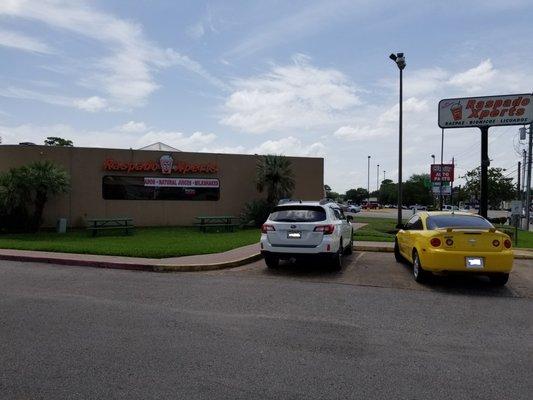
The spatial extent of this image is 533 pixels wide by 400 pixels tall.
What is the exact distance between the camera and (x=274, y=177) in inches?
963

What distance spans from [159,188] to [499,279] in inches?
685

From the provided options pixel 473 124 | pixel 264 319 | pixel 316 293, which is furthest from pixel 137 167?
pixel 264 319

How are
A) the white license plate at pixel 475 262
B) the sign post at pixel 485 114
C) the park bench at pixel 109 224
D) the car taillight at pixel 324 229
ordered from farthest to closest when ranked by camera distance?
1. the park bench at pixel 109 224
2. the sign post at pixel 485 114
3. the car taillight at pixel 324 229
4. the white license plate at pixel 475 262

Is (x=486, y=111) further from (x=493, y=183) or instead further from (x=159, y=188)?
(x=493, y=183)

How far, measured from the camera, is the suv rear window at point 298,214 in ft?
37.4

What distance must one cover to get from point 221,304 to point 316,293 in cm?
193

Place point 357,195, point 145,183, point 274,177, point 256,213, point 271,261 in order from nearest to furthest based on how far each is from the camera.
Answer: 1. point 271,261
2. point 256,213
3. point 145,183
4. point 274,177
5. point 357,195

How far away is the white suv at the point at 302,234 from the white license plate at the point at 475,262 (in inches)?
113

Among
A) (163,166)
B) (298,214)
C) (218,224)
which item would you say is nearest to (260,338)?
(298,214)

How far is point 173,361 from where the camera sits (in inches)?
205

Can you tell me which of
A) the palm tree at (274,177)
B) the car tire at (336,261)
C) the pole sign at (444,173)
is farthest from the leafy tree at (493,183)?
the car tire at (336,261)

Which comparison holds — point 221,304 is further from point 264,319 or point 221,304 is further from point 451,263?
point 451,263

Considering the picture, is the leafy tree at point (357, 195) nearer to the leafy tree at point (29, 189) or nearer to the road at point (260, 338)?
the leafy tree at point (29, 189)

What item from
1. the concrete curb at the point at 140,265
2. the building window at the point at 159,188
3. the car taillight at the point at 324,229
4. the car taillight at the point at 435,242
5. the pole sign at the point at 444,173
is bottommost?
the concrete curb at the point at 140,265
